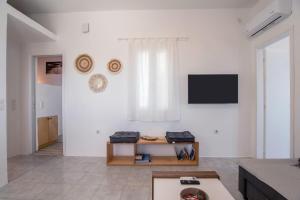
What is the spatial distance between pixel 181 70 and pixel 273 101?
174cm

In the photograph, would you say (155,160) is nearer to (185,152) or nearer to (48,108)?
(185,152)

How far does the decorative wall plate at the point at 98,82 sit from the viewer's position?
3625mm

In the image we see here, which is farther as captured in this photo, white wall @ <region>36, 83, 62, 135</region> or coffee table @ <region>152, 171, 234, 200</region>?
white wall @ <region>36, 83, 62, 135</region>

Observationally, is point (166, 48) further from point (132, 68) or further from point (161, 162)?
point (161, 162)

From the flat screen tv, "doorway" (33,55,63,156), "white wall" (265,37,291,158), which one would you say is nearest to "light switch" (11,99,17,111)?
"doorway" (33,55,63,156)

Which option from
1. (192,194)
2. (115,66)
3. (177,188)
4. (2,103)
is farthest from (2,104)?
(192,194)

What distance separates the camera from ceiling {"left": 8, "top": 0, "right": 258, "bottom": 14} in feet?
10.9

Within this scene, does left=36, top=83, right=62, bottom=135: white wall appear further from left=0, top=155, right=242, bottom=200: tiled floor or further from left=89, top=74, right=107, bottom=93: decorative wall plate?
left=89, top=74, right=107, bottom=93: decorative wall plate

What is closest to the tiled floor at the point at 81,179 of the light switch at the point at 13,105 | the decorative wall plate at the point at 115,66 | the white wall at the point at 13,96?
the white wall at the point at 13,96

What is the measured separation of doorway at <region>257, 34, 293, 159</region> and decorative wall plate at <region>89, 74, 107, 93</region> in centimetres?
286

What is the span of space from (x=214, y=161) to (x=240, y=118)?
0.96 m

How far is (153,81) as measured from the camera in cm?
351

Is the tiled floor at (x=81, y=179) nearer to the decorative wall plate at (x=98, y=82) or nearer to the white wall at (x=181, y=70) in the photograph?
the white wall at (x=181, y=70)

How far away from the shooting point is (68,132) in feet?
12.1
